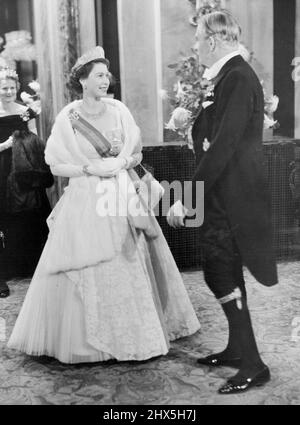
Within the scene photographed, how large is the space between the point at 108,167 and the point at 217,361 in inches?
34.6

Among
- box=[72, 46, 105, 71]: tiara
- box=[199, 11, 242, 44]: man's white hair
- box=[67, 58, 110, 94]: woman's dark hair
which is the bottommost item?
box=[67, 58, 110, 94]: woman's dark hair

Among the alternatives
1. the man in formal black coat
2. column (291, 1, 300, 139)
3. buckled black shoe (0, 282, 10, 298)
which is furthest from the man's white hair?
buckled black shoe (0, 282, 10, 298)

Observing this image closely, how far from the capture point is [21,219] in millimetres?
3303

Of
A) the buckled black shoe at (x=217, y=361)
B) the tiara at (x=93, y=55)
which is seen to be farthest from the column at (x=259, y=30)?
the buckled black shoe at (x=217, y=361)

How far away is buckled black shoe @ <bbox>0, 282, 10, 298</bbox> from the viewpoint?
133 inches

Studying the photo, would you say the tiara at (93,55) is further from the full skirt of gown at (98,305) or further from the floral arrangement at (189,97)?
the full skirt of gown at (98,305)

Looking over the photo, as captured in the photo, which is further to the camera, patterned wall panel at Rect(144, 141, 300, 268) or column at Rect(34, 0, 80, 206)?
patterned wall panel at Rect(144, 141, 300, 268)

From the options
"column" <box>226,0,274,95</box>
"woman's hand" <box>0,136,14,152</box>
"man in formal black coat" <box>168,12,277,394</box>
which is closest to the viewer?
"man in formal black coat" <box>168,12,277,394</box>

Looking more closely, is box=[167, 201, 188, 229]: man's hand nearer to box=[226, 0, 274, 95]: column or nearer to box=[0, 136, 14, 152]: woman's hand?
box=[226, 0, 274, 95]: column

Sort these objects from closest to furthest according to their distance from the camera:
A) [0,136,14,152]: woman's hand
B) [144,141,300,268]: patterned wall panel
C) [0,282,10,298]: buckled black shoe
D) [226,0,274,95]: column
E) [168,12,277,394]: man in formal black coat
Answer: [168,12,277,394]: man in formal black coat → [226,0,274,95]: column → [144,141,300,268]: patterned wall panel → [0,136,14,152]: woman's hand → [0,282,10,298]: buckled black shoe

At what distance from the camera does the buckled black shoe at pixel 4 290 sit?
3.38m

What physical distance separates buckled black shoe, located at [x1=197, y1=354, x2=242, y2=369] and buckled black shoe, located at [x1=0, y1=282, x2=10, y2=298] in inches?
40.1

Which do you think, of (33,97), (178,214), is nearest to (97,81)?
(33,97)

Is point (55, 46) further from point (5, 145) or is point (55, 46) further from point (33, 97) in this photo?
point (5, 145)
